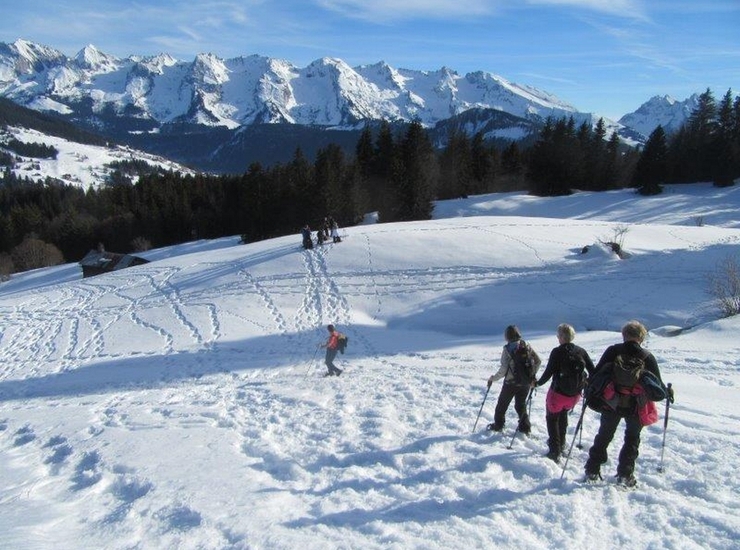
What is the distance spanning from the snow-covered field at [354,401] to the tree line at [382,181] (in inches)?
991

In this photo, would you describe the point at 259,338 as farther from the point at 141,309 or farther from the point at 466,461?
the point at 466,461

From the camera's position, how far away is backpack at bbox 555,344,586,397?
706 centimetres

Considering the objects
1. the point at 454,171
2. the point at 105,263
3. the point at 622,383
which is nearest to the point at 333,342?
the point at 622,383

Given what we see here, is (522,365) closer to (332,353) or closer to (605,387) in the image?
(605,387)

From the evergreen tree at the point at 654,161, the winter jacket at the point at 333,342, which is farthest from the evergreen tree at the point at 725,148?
the winter jacket at the point at 333,342

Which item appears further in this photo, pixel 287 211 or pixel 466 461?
pixel 287 211

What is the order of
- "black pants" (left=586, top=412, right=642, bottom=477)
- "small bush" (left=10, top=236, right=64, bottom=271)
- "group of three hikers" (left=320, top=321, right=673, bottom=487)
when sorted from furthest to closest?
"small bush" (left=10, top=236, right=64, bottom=271)
"black pants" (left=586, top=412, right=642, bottom=477)
"group of three hikers" (left=320, top=321, right=673, bottom=487)

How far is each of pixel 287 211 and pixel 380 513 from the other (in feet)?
180

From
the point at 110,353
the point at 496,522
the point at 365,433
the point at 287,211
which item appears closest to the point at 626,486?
the point at 496,522

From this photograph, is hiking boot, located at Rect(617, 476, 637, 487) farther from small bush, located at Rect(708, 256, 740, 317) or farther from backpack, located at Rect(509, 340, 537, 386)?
small bush, located at Rect(708, 256, 740, 317)

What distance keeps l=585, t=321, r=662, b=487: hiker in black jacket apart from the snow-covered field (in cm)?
28

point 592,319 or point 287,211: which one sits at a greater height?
point 287,211

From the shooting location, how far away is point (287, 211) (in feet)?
193

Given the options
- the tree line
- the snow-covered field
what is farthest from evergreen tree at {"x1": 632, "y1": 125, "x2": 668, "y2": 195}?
the snow-covered field
